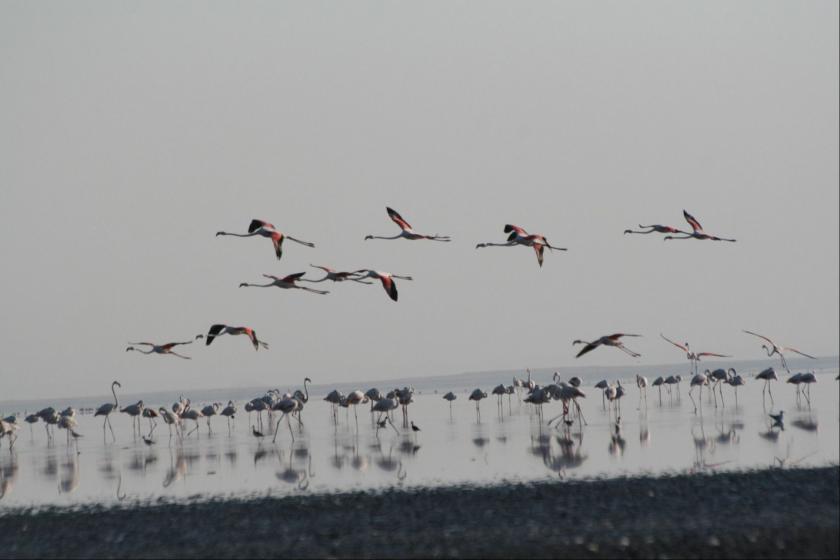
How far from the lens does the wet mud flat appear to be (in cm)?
1733

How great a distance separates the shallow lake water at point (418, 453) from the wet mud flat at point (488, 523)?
1.60 meters

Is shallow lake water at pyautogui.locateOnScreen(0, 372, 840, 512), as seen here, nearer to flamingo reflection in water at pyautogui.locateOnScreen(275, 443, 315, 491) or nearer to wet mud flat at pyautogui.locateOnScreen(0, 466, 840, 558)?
flamingo reflection in water at pyautogui.locateOnScreen(275, 443, 315, 491)

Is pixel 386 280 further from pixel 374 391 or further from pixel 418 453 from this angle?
pixel 374 391

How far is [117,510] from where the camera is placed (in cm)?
2255

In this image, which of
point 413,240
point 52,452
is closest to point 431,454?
point 413,240

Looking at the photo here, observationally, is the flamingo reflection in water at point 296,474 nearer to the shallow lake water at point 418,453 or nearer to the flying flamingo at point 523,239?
the shallow lake water at point 418,453

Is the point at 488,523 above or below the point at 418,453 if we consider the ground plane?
above

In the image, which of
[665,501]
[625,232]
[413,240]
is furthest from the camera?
[625,232]

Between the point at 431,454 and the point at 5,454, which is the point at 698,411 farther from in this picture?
the point at 5,454

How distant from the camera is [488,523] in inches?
760

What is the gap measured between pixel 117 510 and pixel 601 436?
14175mm

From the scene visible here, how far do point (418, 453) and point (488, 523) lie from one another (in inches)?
418

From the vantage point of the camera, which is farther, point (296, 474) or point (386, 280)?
point (296, 474)

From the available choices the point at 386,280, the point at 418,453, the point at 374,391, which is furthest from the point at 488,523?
the point at 374,391
